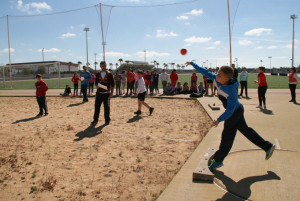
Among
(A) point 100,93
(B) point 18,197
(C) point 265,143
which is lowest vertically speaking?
(B) point 18,197

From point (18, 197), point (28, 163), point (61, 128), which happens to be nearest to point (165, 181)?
point (18, 197)

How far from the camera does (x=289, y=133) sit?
6.01 m

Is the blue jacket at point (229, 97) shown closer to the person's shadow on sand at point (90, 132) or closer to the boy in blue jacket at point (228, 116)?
the boy in blue jacket at point (228, 116)

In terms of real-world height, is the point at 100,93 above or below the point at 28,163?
above

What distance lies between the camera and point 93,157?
4.88m

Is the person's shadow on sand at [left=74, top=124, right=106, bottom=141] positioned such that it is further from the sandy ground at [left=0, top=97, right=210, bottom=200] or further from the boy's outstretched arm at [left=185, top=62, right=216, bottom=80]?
the boy's outstretched arm at [left=185, top=62, right=216, bottom=80]

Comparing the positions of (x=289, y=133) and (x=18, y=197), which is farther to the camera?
(x=289, y=133)

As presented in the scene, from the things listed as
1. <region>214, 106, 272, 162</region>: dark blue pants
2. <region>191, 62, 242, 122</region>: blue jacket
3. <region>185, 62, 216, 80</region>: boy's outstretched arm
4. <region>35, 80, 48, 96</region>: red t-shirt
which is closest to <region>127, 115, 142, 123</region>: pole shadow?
<region>35, 80, 48, 96</region>: red t-shirt

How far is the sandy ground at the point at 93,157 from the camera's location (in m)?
3.52

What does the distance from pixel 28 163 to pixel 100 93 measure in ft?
12.4

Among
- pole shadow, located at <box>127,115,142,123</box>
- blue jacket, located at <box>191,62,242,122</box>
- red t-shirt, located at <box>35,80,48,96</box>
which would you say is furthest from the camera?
red t-shirt, located at <box>35,80,48,96</box>

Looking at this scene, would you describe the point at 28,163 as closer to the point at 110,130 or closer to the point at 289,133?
the point at 110,130

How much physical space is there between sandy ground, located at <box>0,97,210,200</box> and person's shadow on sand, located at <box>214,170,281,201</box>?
84cm

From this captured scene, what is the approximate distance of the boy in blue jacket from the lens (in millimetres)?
3527
